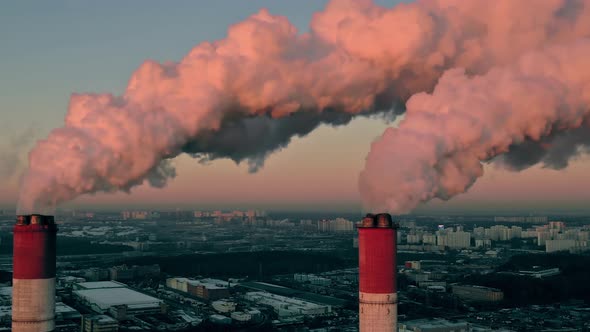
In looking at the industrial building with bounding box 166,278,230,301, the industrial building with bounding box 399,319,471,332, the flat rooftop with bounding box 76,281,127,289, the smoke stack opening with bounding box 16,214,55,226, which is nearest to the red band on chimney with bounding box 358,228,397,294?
the smoke stack opening with bounding box 16,214,55,226

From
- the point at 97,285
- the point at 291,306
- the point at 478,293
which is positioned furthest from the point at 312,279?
the point at 97,285

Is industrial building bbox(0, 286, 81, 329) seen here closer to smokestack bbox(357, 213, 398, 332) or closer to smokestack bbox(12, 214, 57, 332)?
smokestack bbox(12, 214, 57, 332)

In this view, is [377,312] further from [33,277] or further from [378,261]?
[33,277]

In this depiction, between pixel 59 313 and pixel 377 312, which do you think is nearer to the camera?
pixel 377 312

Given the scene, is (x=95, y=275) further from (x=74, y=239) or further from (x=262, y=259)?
(x=74, y=239)

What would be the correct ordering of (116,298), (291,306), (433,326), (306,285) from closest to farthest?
1. (433,326)
2. (291,306)
3. (116,298)
4. (306,285)

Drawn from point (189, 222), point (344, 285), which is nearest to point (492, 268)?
point (344, 285)
